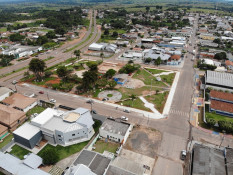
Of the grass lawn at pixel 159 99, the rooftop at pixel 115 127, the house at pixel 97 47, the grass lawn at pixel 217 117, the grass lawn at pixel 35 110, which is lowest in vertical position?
the grass lawn at pixel 35 110

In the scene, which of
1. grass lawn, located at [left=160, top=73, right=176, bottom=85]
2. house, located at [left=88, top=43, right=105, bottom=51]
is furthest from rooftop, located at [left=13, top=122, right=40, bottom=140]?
house, located at [left=88, top=43, right=105, bottom=51]

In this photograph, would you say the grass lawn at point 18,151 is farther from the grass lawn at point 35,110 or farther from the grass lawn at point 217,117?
the grass lawn at point 217,117

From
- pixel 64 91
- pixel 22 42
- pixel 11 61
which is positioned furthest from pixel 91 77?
pixel 22 42

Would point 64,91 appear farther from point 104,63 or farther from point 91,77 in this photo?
point 104,63

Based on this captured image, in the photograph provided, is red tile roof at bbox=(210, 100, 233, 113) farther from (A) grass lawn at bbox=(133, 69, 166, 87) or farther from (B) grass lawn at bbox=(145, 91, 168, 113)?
(A) grass lawn at bbox=(133, 69, 166, 87)

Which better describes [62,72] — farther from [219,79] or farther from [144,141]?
[219,79]

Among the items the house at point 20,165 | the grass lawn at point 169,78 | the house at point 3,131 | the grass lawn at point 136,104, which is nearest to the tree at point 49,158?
the house at point 20,165
